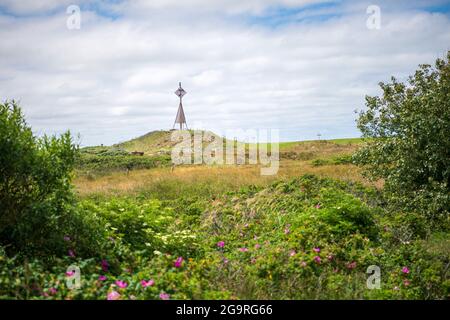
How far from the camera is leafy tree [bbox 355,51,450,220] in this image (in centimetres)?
1250

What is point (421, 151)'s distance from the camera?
13234mm

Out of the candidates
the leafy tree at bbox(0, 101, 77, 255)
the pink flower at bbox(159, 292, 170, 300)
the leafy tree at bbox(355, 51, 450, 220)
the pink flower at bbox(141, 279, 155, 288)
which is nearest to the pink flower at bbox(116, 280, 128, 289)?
the pink flower at bbox(141, 279, 155, 288)

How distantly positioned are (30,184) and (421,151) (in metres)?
10.8

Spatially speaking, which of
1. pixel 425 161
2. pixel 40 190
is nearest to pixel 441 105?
pixel 425 161

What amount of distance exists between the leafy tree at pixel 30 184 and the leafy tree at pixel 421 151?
971 centimetres

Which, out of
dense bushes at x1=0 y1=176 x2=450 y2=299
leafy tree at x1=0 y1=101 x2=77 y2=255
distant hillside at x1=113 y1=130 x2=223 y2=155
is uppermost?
distant hillside at x1=113 y1=130 x2=223 y2=155

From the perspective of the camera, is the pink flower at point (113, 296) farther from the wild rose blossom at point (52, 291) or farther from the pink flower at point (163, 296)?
the wild rose blossom at point (52, 291)

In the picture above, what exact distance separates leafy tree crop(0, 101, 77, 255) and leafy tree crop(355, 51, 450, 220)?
9710mm

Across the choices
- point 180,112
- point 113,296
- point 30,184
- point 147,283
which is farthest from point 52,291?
point 180,112

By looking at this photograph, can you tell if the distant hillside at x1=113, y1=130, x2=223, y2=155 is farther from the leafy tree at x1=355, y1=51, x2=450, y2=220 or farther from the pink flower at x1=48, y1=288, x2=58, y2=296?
the pink flower at x1=48, y1=288, x2=58, y2=296
